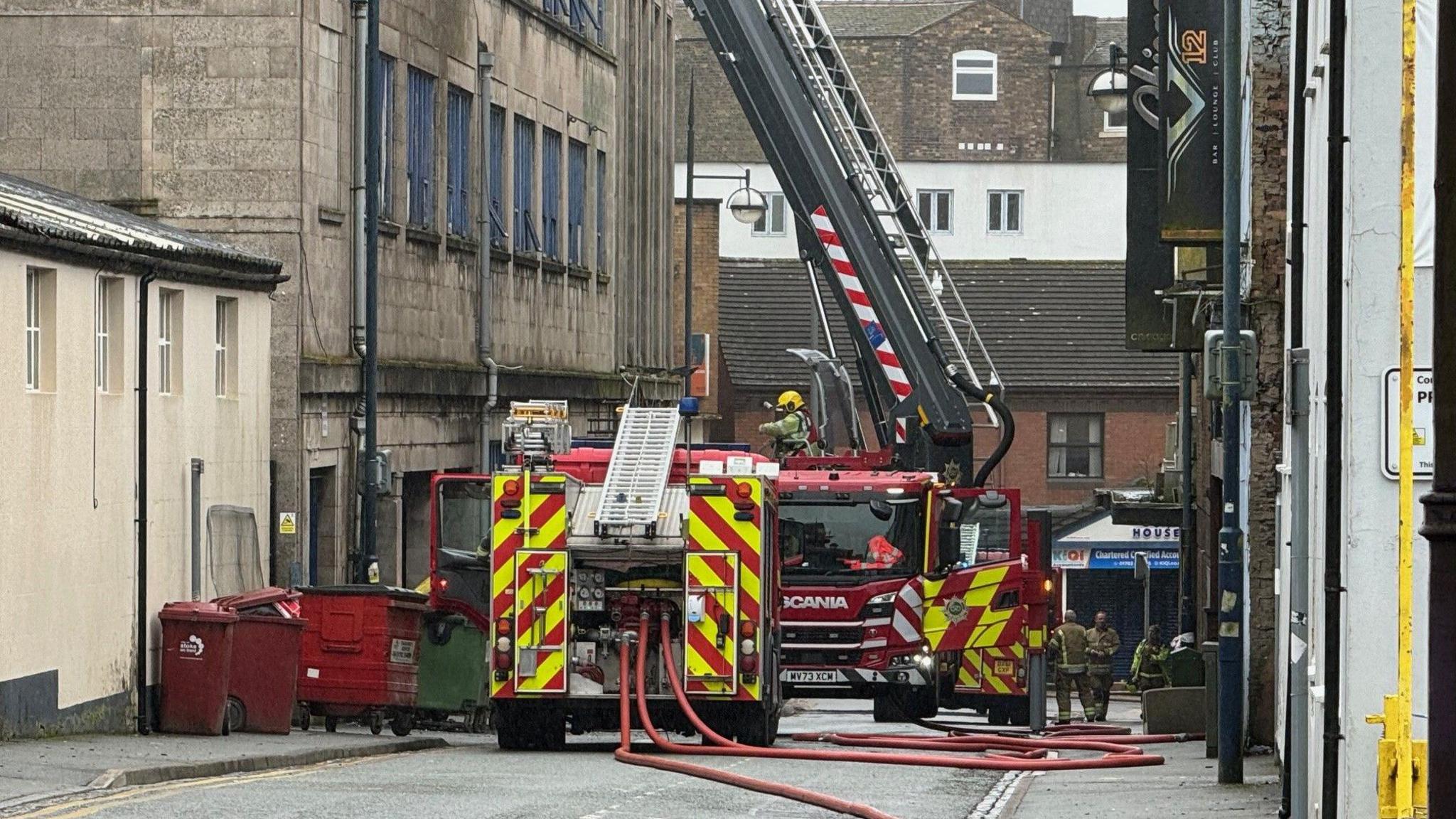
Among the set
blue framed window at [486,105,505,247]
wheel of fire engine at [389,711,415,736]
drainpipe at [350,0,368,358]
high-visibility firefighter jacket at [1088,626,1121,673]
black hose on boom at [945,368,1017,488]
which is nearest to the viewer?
wheel of fire engine at [389,711,415,736]

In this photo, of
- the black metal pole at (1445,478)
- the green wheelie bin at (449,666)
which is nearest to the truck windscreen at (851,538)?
the green wheelie bin at (449,666)

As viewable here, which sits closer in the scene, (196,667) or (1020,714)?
(196,667)

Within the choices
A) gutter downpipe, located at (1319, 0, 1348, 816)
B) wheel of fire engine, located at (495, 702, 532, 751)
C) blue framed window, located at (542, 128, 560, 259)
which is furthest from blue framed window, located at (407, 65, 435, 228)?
gutter downpipe, located at (1319, 0, 1348, 816)

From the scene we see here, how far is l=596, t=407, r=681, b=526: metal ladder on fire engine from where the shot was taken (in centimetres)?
1783

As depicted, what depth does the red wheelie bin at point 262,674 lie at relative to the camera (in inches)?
775

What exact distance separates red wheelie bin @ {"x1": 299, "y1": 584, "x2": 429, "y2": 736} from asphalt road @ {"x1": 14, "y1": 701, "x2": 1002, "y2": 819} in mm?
2267

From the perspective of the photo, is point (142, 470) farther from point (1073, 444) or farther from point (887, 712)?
point (1073, 444)

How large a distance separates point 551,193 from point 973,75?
36089 mm

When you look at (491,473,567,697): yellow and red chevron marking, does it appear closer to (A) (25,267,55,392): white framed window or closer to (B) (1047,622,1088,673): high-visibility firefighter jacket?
(A) (25,267,55,392): white framed window

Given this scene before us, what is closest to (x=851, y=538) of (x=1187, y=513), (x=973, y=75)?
(x=1187, y=513)

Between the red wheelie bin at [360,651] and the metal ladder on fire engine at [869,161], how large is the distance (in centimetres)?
647

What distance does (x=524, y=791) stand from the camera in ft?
47.1

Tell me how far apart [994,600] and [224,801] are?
400 inches

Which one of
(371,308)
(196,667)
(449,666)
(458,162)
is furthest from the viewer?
(458,162)
